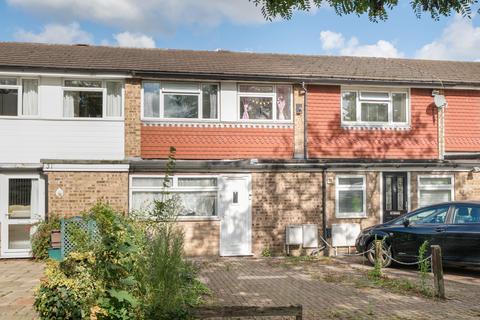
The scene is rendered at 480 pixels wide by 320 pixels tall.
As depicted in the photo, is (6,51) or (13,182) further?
(6,51)

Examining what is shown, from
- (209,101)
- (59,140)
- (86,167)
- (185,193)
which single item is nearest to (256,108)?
(209,101)

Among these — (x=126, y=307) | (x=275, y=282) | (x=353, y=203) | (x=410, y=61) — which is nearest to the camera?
(x=126, y=307)

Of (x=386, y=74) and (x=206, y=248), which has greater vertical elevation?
(x=386, y=74)

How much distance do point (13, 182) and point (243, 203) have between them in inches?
258

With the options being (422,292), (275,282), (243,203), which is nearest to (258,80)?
(243,203)

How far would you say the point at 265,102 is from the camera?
1659 centimetres

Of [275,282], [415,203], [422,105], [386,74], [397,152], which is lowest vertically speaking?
[275,282]

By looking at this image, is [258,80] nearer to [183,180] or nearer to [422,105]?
[183,180]

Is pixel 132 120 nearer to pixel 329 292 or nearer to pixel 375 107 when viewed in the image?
pixel 375 107

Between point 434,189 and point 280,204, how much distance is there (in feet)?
16.5

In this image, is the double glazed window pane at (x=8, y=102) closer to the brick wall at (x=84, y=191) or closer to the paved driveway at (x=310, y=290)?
the brick wall at (x=84, y=191)

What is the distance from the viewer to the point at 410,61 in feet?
68.4

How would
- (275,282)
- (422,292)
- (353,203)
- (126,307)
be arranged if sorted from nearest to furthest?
(126,307) → (422,292) → (275,282) → (353,203)

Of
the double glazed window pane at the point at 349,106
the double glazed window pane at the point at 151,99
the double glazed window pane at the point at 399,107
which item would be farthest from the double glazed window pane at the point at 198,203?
the double glazed window pane at the point at 399,107
